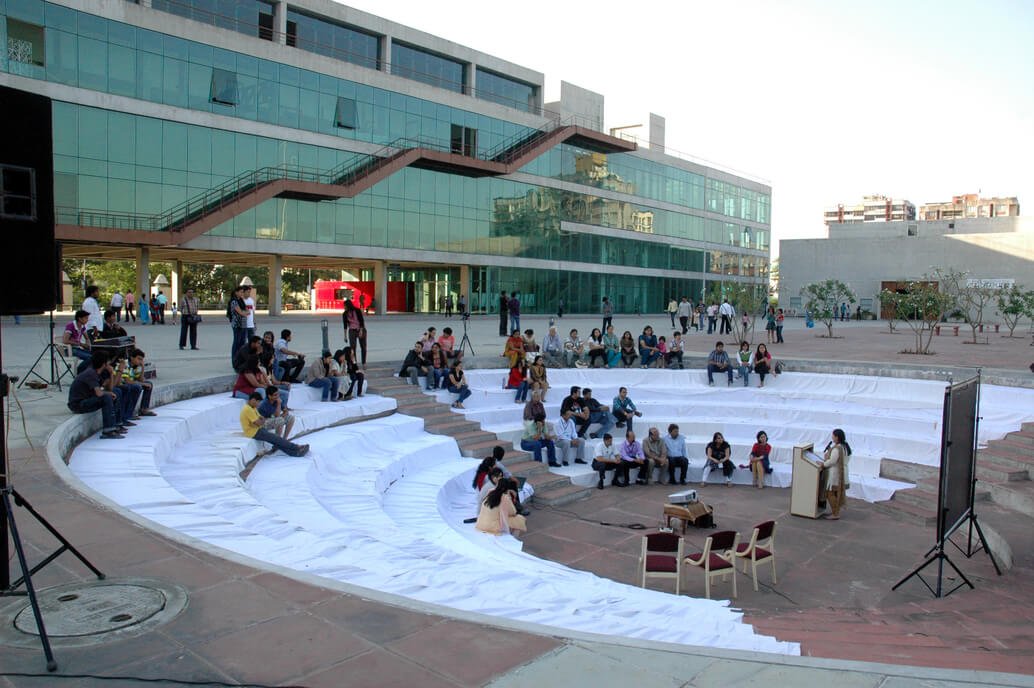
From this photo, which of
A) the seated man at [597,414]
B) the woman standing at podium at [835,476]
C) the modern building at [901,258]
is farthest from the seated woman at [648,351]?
the modern building at [901,258]

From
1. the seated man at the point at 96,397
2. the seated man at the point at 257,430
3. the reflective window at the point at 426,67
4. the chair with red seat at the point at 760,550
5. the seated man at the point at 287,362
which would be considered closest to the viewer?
the chair with red seat at the point at 760,550

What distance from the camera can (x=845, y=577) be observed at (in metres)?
10.3

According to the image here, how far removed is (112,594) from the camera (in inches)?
189

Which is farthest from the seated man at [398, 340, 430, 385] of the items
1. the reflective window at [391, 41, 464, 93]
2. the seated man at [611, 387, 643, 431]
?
the reflective window at [391, 41, 464, 93]

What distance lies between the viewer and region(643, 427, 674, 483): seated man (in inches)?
621

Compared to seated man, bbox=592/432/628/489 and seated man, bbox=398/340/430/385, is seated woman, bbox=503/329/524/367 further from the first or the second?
seated man, bbox=592/432/628/489

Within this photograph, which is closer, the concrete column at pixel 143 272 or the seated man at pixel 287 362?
the seated man at pixel 287 362

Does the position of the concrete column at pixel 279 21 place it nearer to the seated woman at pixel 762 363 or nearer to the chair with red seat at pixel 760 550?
the seated woman at pixel 762 363

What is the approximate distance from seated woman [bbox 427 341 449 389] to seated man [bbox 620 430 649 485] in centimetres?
504

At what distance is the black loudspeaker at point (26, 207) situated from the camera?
14.6 ft

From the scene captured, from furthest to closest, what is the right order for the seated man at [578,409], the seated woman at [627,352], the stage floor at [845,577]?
the seated woman at [627,352], the seated man at [578,409], the stage floor at [845,577]

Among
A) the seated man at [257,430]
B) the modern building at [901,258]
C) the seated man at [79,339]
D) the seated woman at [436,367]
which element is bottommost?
the seated man at [257,430]

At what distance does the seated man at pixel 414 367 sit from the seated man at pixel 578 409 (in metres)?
3.74

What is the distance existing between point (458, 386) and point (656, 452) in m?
5.10
